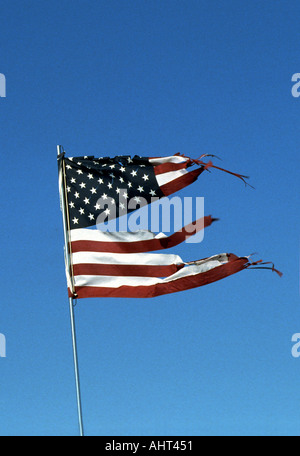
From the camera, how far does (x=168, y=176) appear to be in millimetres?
29406

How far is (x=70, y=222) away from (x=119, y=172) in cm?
215

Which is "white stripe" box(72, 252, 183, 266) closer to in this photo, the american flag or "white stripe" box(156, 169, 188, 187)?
the american flag

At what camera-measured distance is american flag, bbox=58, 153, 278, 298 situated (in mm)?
28578

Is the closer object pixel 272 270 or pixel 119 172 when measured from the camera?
pixel 272 270

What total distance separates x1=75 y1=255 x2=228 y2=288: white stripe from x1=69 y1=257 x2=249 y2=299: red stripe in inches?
4.4

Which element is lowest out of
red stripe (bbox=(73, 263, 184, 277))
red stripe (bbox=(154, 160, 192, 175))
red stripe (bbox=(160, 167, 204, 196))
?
red stripe (bbox=(73, 263, 184, 277))

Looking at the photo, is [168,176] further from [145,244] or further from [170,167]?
[145,244]

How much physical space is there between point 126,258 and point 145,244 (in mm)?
736

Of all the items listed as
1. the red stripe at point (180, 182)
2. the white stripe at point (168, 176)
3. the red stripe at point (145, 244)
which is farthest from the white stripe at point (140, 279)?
the white stripe at point (168, 176)

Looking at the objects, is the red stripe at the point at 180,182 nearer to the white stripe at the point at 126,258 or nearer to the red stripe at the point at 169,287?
the white stripe at the point at 126,258

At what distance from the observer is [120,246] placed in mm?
28938

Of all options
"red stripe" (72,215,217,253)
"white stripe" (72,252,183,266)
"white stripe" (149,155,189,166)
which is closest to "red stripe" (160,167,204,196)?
"white stripe" (149,155,189,166)
